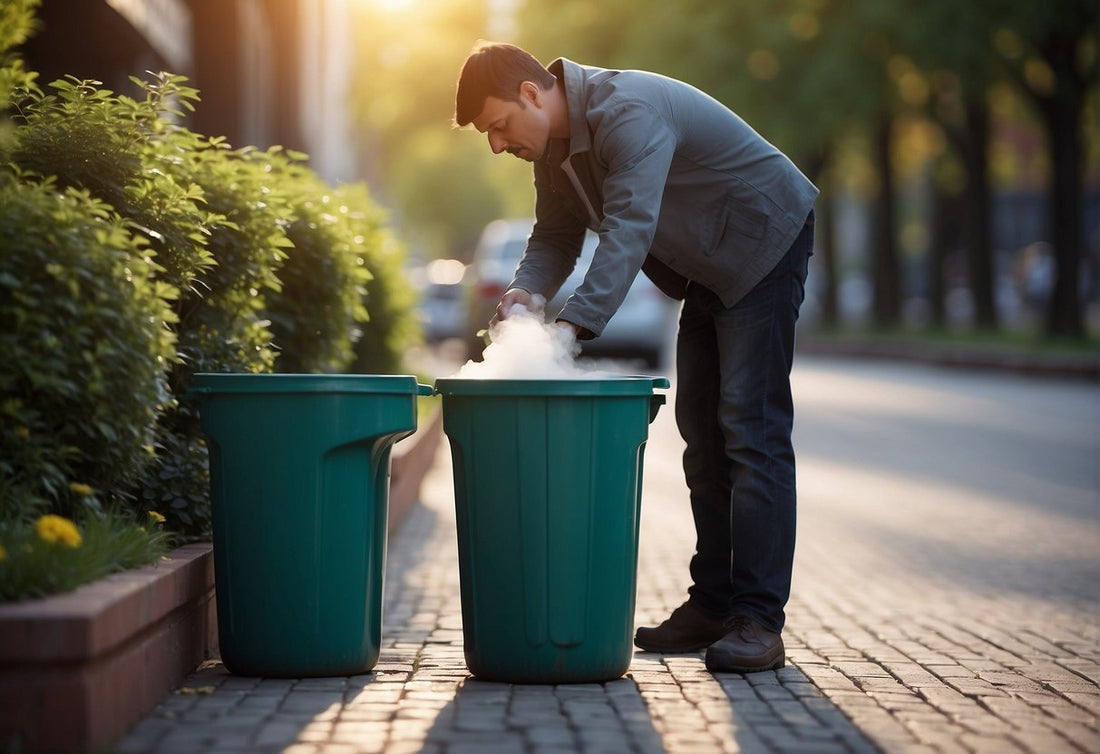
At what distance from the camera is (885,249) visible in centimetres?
3500

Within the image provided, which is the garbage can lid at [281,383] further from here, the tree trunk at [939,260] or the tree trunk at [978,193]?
the tree trunk at [939,260]

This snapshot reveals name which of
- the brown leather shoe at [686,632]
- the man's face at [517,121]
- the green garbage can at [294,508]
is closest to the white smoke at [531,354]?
the green garbage can at [294,508]

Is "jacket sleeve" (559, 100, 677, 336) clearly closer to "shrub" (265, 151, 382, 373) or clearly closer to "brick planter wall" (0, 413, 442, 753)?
"brick planter wall" (0, 413, 442, 753)

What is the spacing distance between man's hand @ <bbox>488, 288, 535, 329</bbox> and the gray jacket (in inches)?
9.5

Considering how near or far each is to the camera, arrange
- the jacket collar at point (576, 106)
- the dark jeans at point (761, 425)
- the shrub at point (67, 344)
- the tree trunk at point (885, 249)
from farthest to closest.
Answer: the tree trunk at point (885, 249), the dark jeans at point (761, 425), the jacket collar at point (576, 106), the shrub at point (67, 344)

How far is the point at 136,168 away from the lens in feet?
Answer: 16.5

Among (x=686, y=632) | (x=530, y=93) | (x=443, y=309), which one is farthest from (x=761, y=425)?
(x=443, y=309)

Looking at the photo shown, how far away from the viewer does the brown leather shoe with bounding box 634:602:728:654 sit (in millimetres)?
5375

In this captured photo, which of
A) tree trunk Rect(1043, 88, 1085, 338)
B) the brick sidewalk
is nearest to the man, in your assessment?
the brick sidewalk

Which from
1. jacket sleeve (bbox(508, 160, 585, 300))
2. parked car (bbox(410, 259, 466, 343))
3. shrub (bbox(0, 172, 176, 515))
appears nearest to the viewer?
shrub (bbox(0, 172, 176, 515))

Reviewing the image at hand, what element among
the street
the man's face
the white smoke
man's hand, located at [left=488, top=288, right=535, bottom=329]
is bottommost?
the street

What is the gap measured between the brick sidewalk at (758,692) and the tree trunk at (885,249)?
2649 centimetres

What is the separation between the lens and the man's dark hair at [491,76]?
185 inches

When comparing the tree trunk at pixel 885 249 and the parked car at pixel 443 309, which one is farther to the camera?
the tree trunk at pixel 885 249
